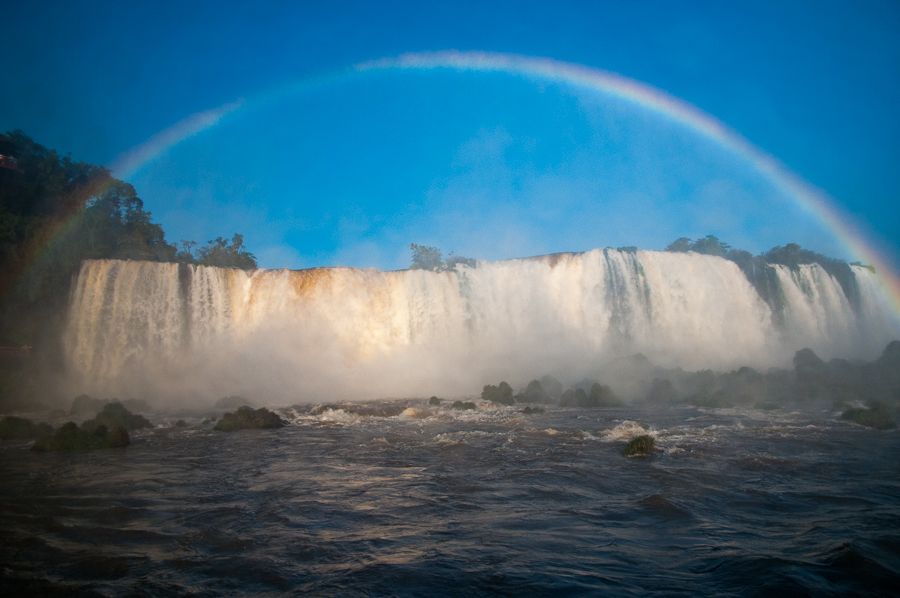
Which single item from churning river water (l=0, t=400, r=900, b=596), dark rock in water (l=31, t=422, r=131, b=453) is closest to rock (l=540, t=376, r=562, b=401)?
churning river water (l=0, t=400, r=900, b=596)

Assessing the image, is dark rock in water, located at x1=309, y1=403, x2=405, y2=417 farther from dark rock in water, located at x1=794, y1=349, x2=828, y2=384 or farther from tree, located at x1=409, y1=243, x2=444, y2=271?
tree, located at x1=409, y1=243, x2=444, y2=271

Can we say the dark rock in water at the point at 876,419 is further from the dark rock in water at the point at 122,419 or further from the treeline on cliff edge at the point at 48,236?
the treeline on cliff edge at the point at 48,236

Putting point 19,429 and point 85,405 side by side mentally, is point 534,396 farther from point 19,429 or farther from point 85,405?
point 85,405

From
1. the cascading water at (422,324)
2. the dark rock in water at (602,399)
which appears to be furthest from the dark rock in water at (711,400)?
the cascading water at (422,324)

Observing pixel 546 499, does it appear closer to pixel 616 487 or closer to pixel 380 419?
pixel 616 487

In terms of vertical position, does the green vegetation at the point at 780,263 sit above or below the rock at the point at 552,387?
above
